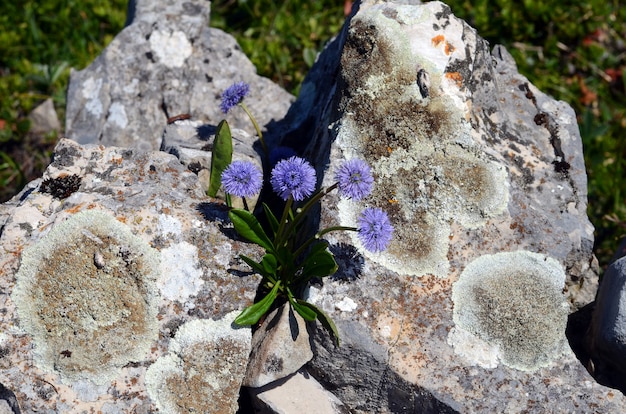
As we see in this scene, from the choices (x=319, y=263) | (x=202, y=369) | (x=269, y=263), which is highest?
(x=319, y=263)

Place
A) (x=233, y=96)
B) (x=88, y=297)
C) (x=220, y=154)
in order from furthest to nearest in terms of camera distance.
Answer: (x=233, y=96)
(x=220, y=154)
(x=88, y=297)

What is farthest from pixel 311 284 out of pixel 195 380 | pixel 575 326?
pixel 575 326

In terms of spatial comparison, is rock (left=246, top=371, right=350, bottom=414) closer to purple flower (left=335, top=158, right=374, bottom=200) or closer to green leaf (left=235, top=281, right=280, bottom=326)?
green leaf (left=235, top=281, right=280, bottom=326)

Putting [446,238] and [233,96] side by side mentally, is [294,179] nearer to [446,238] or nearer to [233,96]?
[446,238]

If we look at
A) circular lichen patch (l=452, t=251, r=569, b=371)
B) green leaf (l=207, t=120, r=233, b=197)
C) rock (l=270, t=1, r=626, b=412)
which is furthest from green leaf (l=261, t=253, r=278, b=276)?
circular lichen patch (l=452, t=251, r=569, b=371)

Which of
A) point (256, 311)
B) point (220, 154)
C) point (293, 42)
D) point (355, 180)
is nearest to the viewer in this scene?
point (355, 180)

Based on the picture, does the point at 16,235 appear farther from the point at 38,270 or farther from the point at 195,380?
the point at 195,380

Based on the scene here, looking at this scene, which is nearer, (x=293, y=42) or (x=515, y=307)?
(x=515, y=307)

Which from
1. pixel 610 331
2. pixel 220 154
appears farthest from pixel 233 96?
pixel 610 331
